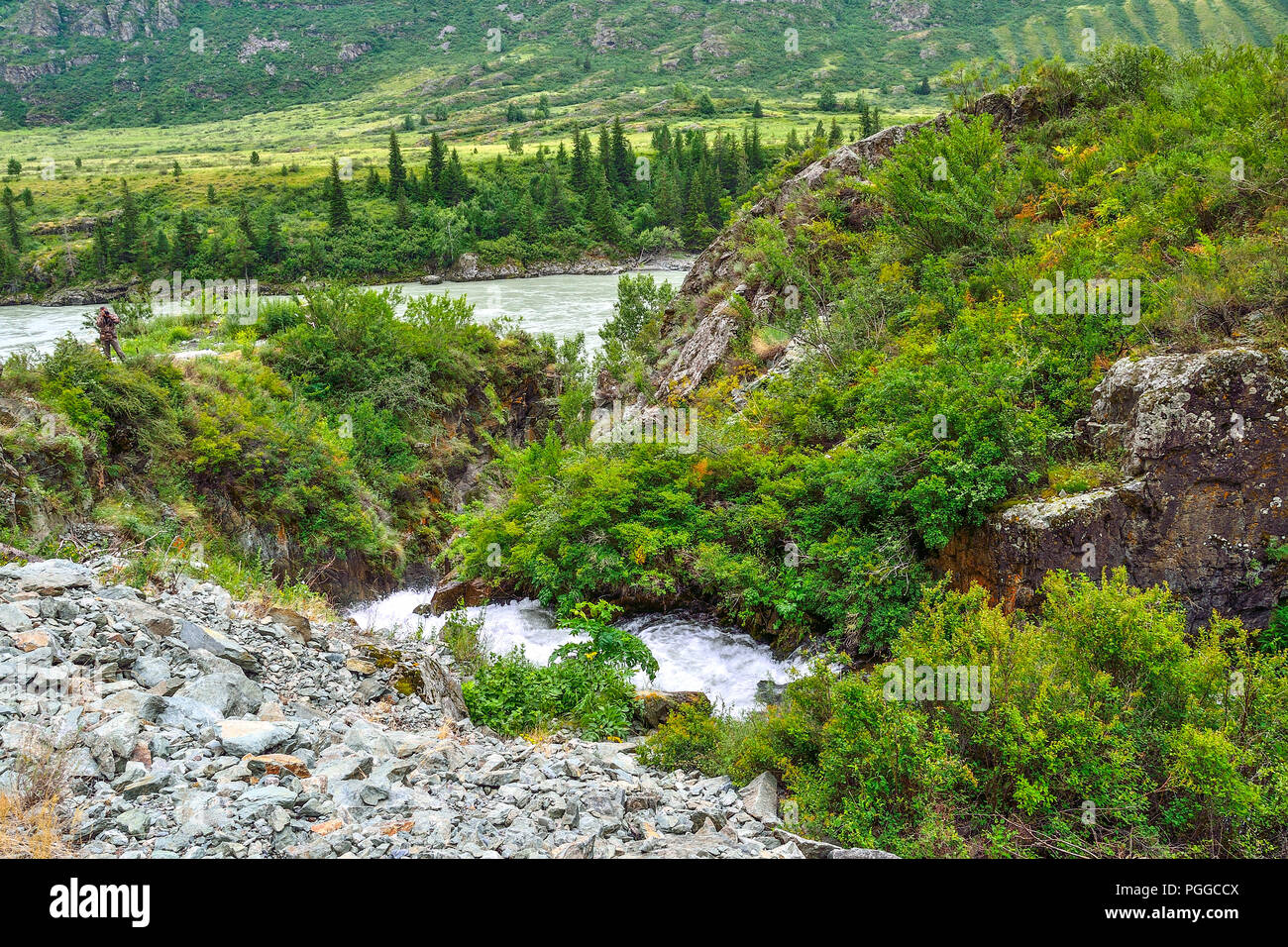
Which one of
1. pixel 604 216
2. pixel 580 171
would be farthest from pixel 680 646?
pixel 580 171

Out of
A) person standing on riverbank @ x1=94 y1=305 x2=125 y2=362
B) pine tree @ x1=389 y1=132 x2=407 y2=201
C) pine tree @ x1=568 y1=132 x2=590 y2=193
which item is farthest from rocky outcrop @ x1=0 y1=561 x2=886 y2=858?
pine tree @ x1=568 y1=132 x2=590 y2=193

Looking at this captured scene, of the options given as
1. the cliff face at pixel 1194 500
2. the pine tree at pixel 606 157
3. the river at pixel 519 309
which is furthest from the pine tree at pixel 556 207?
the cliff face at pixel 1194 500

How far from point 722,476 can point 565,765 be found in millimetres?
8706

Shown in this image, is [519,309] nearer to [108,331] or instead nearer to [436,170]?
[108,331]

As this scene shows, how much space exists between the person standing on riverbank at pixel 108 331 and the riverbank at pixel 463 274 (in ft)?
189

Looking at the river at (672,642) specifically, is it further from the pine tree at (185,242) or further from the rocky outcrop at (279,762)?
the pine tree at (185,242)

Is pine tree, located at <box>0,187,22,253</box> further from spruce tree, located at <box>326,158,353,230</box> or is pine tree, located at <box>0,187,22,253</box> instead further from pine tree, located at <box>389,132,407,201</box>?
pine tree, located at <box>389,132,407,201</box>

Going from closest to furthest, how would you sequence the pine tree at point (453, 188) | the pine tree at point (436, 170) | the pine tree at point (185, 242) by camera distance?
the pine tree at point (185, 242) < the pine tree at point (453, 188) < the pine tree at point (436, 170)

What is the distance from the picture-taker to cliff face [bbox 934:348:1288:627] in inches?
375

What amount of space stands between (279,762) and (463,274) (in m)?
80.9

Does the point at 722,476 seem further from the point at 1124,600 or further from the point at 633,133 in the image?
the point at 633,133

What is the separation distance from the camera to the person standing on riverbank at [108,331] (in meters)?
15.3

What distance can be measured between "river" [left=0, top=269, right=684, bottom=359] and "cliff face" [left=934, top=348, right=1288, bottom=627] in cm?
2901

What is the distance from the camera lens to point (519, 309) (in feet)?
189
